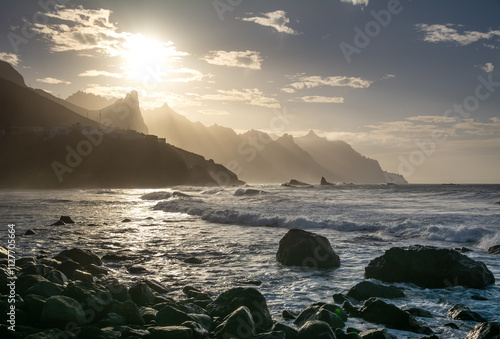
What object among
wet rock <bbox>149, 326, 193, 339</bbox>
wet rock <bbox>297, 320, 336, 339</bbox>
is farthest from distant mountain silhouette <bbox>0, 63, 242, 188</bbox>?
wet rock <bbox>297, 320, 336, 339</bbox>

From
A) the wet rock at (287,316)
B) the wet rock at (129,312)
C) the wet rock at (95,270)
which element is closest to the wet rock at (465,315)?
the wet rock at (287,316)

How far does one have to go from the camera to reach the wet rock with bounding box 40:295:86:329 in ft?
19.9

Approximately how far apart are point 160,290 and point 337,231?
14.9 m

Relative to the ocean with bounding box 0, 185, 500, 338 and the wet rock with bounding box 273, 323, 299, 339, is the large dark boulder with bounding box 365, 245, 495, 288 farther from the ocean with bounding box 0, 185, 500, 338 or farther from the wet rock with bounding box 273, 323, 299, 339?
the wet rock with bounding box 273, 323, 299, 339

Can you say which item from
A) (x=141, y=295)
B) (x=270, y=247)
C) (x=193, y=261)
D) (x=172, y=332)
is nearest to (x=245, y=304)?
(x=172, y=332)

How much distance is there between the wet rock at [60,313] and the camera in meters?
6.08

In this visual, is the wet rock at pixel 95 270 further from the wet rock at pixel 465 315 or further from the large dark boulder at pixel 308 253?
the wet rock at pixel 465 315

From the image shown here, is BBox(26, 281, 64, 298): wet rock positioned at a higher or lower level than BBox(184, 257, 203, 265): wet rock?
higher

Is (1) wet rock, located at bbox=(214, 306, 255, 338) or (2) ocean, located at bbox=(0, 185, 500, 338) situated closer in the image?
(1) wet rock, located at bbox=(214, 306, 255, 338)

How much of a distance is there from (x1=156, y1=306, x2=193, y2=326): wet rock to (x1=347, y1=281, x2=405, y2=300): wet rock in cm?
471

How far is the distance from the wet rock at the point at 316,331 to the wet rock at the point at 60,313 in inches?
157

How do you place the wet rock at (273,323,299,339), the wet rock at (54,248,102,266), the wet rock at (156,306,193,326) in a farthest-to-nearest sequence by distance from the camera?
1. the wet rock at (54,248,102,266)
2. the wet rock at (156,306,193,326)
3. the wet rock at (273,323,299,339)

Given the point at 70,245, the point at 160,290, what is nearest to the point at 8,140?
the point at 70,245

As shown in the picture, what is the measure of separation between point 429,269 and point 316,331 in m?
6.54
